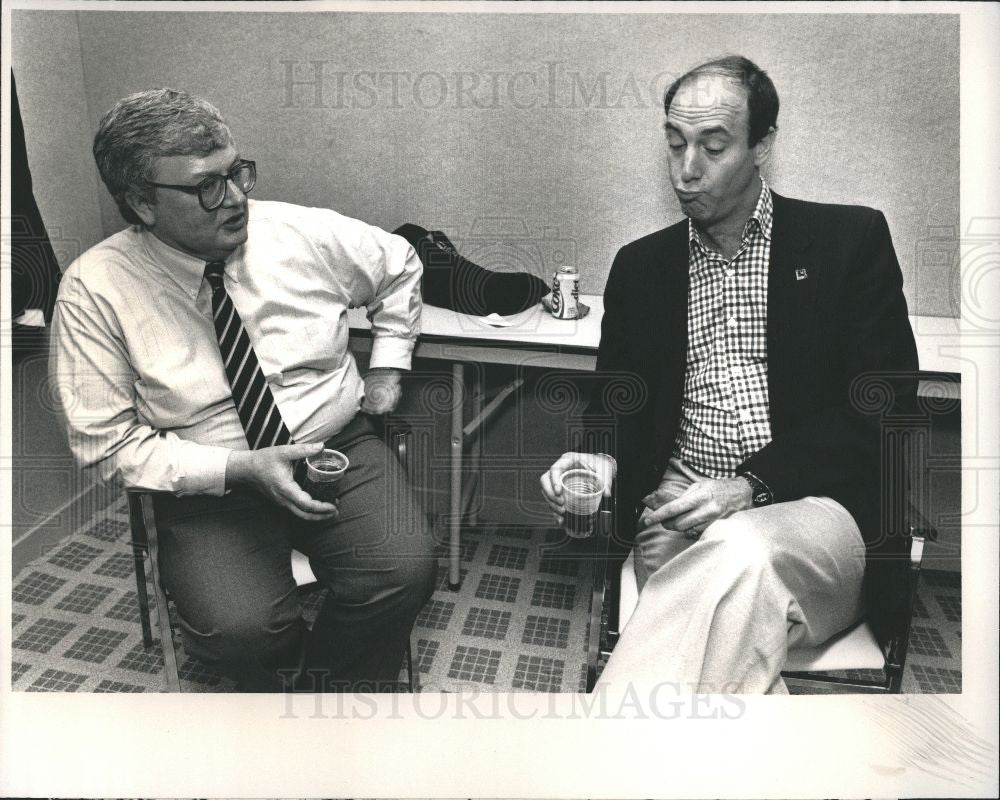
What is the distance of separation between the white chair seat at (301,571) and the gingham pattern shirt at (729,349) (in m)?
0.88

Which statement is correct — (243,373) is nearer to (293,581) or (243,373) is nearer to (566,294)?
(293,581)

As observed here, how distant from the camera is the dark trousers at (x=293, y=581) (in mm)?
1683

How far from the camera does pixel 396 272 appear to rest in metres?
1.99

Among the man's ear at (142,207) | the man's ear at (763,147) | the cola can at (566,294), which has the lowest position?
the cola can at (566,294)

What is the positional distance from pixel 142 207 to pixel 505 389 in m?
1.20

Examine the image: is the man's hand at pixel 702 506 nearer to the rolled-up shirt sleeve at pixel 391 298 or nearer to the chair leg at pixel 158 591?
the rolled-up shirt sleeve at pixel 391 298

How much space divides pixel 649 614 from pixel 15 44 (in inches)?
79.4

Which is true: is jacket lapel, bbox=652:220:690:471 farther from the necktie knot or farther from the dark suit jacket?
the necktie knot

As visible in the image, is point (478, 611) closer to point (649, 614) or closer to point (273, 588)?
point (273, 588)

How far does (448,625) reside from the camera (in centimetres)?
229

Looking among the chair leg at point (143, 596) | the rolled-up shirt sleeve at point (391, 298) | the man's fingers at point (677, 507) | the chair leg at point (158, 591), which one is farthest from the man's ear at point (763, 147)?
the chair leg at point (143, 596)

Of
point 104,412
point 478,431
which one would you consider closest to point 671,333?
point 478,431

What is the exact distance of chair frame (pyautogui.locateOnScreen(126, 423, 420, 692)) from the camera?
1.67 metres

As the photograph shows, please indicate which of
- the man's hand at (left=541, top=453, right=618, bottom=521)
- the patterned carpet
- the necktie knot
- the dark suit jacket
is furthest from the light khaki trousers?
→ the necktie knot
